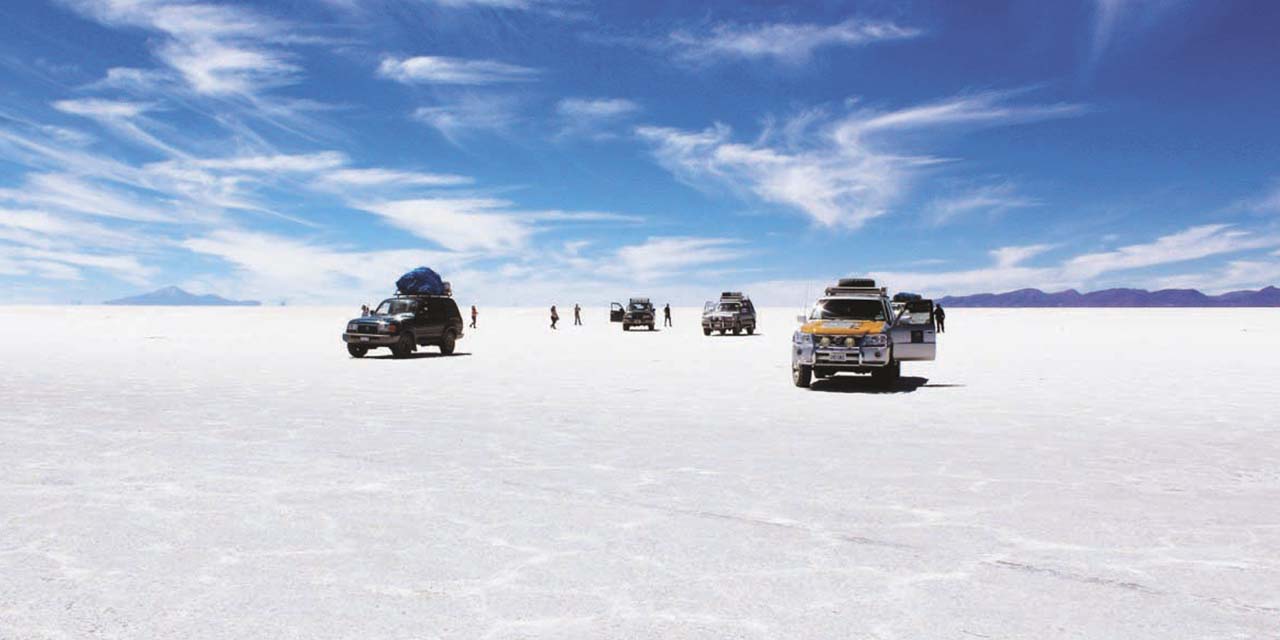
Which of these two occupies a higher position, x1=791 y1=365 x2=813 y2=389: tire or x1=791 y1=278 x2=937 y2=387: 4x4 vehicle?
x1=791 y1=278 x2=937 y2=387: 4x4 vehicle

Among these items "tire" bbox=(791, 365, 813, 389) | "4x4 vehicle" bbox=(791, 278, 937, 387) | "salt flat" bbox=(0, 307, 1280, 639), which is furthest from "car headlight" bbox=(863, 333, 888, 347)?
"salt flat" bbox=(0, 307, 1280, 639)

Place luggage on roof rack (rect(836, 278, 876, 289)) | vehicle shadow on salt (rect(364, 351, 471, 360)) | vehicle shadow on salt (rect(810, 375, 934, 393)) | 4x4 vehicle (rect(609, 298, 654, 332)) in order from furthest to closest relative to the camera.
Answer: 1. 4x4 vehicle (rect(609, 298, 654, 332))
2. vehicle shadow on salt (rect(364, 351, 471, 360))
3. luggage on roof rack (rect(836, 278, 876, 289))
4. vehicle shadow on salt (rect(810, 375, 934, 393))

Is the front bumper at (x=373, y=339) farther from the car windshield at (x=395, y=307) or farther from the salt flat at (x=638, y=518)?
the salt flat at (x=638, y=518)

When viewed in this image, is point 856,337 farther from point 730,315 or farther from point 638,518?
point 730,315

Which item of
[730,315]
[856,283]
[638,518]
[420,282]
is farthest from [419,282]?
[638,518]

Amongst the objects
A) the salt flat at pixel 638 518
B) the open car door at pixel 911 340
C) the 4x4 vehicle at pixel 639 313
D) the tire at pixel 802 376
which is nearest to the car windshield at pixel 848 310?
the open car door at pixel 911 340

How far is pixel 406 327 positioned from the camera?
28531 mm

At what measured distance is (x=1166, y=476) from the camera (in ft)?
28.5

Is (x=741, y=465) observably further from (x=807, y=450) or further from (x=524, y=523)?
(x=524, y=523)

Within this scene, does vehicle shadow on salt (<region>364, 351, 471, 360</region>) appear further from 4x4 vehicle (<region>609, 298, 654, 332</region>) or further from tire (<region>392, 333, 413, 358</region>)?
4x4 vehicle (<region>609, 298, 654, 332</region>)

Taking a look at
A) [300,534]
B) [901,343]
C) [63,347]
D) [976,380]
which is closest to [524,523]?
[300,534]

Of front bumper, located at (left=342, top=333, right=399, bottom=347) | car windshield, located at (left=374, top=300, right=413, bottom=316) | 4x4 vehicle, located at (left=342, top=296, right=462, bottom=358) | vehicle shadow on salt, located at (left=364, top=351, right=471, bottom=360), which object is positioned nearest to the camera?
front bumper, located at (left=342, top=333, right=399, bottom=347)

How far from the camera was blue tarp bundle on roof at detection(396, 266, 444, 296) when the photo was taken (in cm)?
4638

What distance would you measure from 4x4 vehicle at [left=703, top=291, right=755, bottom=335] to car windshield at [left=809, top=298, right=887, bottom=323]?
31661 millimetres
